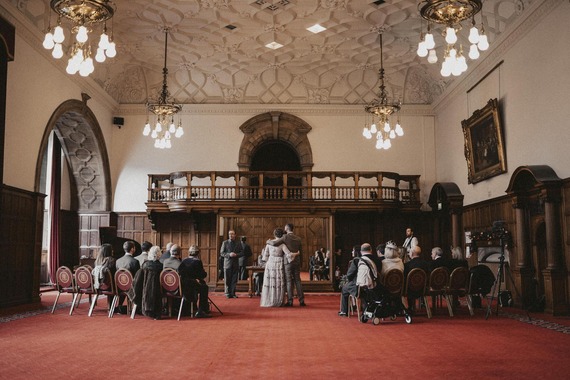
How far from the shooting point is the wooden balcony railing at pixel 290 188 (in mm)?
15578

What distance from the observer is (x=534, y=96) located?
414 inches

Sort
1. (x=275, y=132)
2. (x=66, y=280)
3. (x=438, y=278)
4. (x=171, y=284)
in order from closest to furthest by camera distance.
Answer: (x=171, y=284) < (x=438, y=278) < (x=66, y=280) < (x=275, y=132)

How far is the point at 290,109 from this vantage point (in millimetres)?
17906

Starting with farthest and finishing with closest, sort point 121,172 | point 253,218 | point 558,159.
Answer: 1. point 121,172
2. point 253,218
3. point 558,159

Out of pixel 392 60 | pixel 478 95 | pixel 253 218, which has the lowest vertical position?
pixel 253 218

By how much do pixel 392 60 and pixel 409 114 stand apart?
215 cm

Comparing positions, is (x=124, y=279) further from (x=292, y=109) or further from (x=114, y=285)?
(x=292, y=109)

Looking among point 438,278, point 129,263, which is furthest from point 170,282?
point 438,278

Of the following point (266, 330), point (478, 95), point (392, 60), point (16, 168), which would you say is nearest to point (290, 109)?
point (392, 60)

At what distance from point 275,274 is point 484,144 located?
623 centimetres

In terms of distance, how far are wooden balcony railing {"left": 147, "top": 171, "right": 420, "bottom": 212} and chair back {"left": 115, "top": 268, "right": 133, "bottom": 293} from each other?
258 inches

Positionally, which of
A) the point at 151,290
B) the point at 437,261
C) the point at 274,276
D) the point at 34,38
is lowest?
the point at 151,290

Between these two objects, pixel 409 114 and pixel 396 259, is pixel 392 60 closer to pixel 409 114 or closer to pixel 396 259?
pixel 409 114

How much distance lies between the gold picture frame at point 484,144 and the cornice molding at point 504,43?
114 cm
